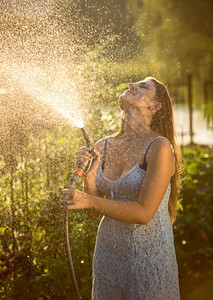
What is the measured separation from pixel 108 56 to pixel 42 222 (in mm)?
1542

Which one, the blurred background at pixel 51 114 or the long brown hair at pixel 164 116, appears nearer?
the long brown hair at pixel 164 116

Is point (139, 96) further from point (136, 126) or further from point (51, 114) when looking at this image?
point (51, 114)

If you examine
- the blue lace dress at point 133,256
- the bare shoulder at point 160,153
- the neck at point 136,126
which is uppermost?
the neck at point 136,126

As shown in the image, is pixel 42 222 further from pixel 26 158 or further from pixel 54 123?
pixel 54 123

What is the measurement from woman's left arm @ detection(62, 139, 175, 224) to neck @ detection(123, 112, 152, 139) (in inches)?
10.8

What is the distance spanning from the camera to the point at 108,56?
137 inches

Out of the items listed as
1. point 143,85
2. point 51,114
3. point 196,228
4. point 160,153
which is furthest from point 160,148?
point 196,228

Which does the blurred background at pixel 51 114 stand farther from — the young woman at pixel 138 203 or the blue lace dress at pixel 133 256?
the blue lace dress at pixel 133 256

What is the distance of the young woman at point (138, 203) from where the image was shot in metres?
1.90

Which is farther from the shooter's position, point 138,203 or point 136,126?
point 136,126

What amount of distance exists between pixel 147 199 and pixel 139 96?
0.57 metres

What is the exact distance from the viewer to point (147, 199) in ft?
6.14

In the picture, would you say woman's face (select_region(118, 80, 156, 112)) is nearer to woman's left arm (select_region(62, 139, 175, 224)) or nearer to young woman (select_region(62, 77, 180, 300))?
young woman (select_region(62, 77, 180, 300))

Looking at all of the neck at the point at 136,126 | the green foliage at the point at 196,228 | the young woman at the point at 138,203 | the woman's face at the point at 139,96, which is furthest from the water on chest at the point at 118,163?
the green foliage at the point at 196,228
